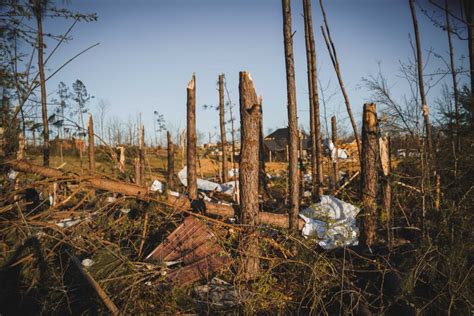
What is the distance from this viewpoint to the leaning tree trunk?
372 cm

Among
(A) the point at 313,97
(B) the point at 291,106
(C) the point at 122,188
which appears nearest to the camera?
(C) the point at 122,188

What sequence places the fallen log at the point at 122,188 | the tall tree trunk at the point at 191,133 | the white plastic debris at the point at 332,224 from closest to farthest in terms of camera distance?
the fallen log at the point at 122,188 → the white plastic debris at the point at 332,224 → the tall tree trunk at the point at 191,133

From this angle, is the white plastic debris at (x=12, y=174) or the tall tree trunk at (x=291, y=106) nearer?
the white plastic debris at (x=12, y=174)

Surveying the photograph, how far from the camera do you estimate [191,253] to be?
398 cm

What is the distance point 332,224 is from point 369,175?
3.00 ft

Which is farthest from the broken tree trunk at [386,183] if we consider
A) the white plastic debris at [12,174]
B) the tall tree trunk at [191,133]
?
the white plastic debris at [12,174]

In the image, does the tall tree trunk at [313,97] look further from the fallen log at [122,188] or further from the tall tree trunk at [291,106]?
the fallen log at [122,188]

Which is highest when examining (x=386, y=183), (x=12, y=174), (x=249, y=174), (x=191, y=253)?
(x=12, y=174)

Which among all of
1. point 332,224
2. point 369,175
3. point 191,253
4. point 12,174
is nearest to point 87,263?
point 191,253

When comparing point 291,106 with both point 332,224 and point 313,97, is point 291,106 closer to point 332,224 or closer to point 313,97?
point 332,224

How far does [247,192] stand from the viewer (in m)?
3.80

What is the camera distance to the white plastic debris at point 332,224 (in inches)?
179

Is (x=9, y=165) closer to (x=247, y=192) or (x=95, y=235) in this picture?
(x=95, y=235)

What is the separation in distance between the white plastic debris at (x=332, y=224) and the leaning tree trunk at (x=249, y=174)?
2.94 feet
